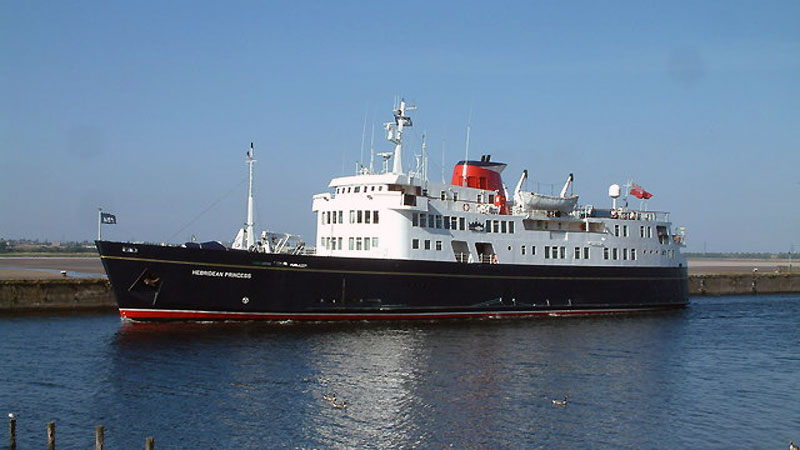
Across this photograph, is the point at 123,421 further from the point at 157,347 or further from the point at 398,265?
the point at 398,265

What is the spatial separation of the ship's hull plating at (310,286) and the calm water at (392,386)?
0.89 m

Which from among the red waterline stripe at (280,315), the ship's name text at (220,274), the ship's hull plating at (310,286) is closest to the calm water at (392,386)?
the red waterline stripe at (280,315)

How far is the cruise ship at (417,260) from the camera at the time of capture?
31.7 meters

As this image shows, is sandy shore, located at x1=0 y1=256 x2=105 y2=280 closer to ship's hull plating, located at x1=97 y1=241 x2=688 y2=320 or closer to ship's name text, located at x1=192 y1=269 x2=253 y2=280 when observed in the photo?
ship's hull plating, located at x1=97 y1=241 x2=688 y2=320

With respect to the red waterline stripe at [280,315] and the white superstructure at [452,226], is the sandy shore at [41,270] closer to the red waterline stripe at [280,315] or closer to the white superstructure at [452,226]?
the red waterline stripe at [280,315]

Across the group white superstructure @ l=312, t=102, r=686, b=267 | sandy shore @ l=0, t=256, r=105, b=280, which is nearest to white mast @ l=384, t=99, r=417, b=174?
white superstructure @ l=312, t=102, r=686, b=267

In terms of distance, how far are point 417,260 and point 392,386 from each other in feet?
42.0

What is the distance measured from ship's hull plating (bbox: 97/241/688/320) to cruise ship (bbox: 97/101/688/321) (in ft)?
0.17

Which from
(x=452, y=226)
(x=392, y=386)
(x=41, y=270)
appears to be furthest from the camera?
(x=41, y=270)

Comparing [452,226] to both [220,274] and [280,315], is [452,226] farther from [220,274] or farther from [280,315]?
[220,274]

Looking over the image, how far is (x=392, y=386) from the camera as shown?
76.4ft

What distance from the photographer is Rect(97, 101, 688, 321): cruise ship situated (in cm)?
3170

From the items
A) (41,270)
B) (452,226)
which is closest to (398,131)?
(452,226)

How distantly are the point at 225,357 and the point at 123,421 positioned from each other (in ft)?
24.5
